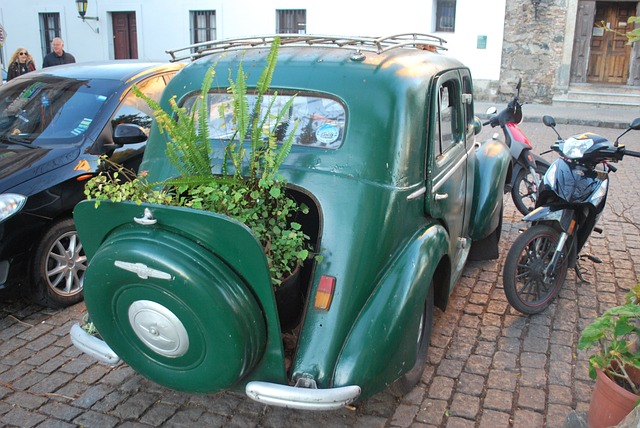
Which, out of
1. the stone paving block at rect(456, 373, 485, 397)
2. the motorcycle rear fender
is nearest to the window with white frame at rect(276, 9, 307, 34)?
the motorcycle rear fender

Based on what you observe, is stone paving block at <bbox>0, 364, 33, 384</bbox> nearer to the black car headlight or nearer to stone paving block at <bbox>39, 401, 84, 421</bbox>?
stone paving block at <bbox>39, 401, 84, 421</bbox>

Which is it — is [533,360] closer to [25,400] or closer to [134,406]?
[134,406]

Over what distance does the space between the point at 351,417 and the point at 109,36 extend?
20.4 meters

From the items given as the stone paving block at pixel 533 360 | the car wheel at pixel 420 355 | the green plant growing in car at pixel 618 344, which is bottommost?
the stone paving block at pixel 533 360

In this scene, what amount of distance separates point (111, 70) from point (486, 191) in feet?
10.8

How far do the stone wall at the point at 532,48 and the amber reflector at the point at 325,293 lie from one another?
1544 cm

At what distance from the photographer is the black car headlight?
3885 mm

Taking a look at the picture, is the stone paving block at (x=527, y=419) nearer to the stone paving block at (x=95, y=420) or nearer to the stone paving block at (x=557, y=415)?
the stone paving block at (x=557, y=415)

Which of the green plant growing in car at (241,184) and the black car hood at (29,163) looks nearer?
the green plant growing in car at (241,184)

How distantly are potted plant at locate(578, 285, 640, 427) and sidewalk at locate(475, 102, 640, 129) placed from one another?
38.9ft

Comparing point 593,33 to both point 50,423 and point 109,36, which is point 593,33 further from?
point 50,423

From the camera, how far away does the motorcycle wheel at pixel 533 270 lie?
406 cm

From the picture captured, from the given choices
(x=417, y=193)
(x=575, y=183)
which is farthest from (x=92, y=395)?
(x=575, y=183)

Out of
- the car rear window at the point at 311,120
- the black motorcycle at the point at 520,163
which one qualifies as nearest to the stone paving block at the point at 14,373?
the car rear window at the point at 311,120
